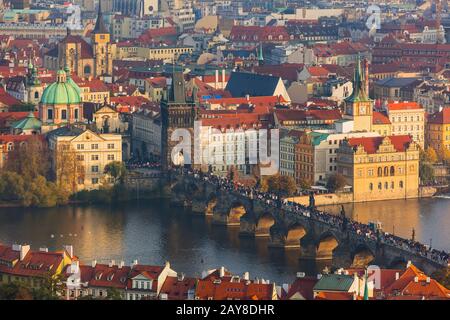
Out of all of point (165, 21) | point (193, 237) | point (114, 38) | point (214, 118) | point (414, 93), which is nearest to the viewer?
point (193, 237)

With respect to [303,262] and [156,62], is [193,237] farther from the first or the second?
[156,62]

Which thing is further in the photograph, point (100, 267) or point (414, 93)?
point (414, 93)

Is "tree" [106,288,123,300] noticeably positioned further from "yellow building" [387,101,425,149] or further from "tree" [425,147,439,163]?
"yellow building" [387,101,425,149]

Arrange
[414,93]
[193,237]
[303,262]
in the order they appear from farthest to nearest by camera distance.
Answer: [414,93] → [193,237] → [303,262]

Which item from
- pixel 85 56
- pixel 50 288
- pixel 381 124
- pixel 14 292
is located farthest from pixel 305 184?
pixel 85 56

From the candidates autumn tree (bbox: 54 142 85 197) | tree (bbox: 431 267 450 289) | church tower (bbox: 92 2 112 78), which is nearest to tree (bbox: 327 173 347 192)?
autumn tree (bbox: 54 142 85 197)

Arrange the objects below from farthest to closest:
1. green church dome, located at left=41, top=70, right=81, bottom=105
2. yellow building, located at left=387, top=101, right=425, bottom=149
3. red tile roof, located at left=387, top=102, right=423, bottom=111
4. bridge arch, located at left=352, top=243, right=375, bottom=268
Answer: red tile roof, located at left=387, top=102, right=423, bottom=111
yellow building, located at left=387, top=101, right=425, bottom=149
green church dome, located at left=41, top=70, right=81, bottom=105
bridge arch, located at left=352, top=243, right=375, bottom=268

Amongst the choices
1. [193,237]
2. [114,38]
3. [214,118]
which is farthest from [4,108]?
[114,38]
